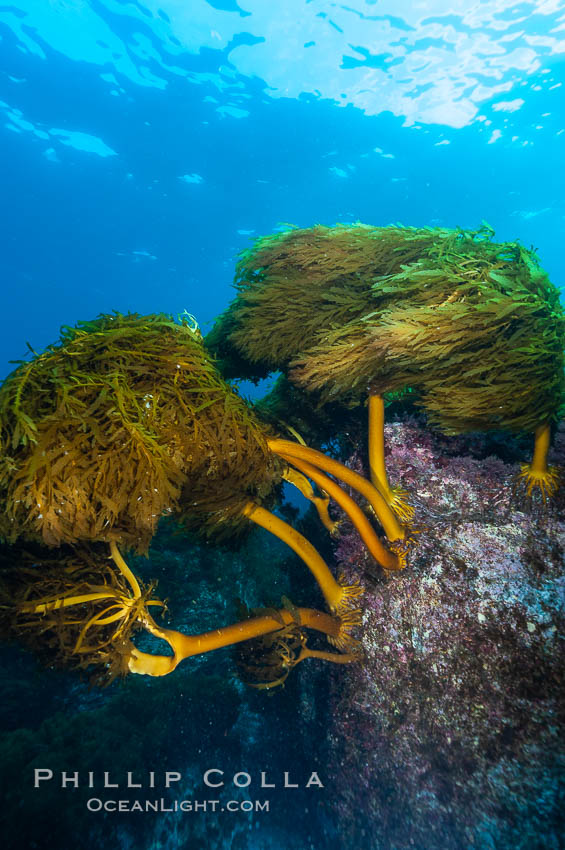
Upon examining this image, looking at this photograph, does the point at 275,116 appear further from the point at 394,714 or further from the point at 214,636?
the point at 394,714

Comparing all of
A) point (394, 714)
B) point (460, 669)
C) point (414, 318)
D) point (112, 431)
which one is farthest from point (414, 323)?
point (394, 714)

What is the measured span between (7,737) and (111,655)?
3138mm

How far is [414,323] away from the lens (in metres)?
2.49

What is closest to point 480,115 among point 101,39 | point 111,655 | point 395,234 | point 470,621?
point 101,39

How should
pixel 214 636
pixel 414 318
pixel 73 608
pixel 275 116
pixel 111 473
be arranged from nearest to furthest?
pixel 111 473 < pixel 414 318 < pixel 73 608 < pixel 214 636 < pixel 275 116

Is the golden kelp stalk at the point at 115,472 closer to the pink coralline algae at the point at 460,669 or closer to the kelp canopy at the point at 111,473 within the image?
the kelp canopy at the point at 111,473

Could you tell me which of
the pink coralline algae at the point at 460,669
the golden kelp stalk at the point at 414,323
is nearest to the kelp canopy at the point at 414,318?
the golden kelp stalk at the point at 414,323

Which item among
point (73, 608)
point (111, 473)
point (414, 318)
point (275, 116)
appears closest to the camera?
point (111, 473)

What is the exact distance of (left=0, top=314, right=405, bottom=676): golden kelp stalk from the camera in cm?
182

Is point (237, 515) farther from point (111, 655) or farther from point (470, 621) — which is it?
point (470, 621)

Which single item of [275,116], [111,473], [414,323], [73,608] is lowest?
[73,608]

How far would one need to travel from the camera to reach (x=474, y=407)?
2.47 meters

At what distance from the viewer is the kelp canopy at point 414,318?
239 centimetres

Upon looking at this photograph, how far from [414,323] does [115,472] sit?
6.93ft
